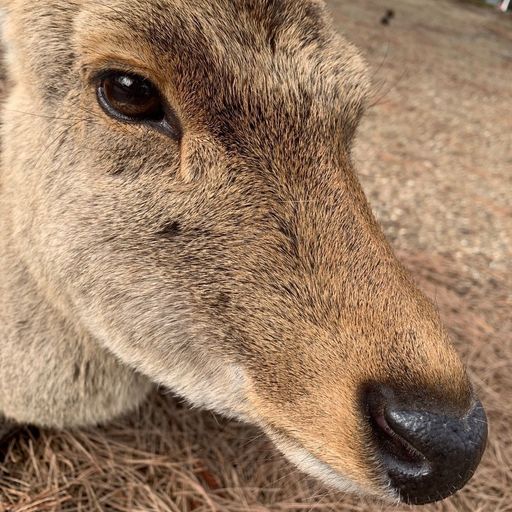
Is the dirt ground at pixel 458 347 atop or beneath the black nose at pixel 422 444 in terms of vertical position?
beneath

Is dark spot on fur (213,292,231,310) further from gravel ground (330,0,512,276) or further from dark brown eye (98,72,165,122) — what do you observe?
gravel ground (330,0,512,276)

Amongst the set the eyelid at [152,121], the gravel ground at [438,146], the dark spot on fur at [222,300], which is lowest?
the gravel ground at [438,146]

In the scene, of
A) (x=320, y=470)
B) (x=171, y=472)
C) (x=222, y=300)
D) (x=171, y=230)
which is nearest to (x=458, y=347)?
(x=171, y=472)

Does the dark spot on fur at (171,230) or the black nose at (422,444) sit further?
the dark spot on fur at (171,230)

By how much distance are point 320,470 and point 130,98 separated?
1.25 metres

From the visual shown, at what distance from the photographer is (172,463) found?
2.59 meters

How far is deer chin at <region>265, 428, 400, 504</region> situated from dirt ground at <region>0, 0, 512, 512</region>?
612 millimetres

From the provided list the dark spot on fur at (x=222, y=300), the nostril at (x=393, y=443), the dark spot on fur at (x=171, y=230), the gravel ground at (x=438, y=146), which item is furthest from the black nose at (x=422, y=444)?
the gravel ground at (x=438, y=146)

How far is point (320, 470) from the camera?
166 cm

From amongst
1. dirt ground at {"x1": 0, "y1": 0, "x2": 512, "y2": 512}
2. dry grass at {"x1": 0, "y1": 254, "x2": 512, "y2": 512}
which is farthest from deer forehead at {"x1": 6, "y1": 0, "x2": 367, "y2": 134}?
dry grass at {"x1": 0, "y1": 254, "x2": 512, "y2": 512}

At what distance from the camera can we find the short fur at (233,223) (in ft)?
5.19

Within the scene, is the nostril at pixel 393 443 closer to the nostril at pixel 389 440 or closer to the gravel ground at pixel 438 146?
the nostril at pixel 389 440

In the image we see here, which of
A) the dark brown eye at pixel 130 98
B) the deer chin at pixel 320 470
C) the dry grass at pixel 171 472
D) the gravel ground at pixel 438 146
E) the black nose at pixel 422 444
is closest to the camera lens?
the black nose at pixel 422 444

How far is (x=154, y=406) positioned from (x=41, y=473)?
A: 617 millimetres
